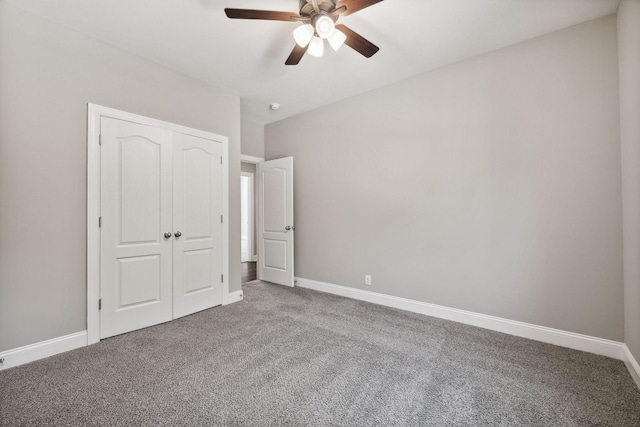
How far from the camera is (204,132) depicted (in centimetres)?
331

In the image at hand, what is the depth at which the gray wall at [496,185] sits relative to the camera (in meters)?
2.29

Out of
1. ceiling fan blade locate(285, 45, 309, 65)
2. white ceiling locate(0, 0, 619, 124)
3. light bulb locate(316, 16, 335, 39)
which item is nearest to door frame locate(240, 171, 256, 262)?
white ceiling locate(0, 0, 619, 124)

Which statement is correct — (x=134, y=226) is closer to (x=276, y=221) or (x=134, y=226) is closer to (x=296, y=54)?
(x=276, y=221)

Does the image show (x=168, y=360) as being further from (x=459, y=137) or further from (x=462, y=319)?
(x=459, y=137)

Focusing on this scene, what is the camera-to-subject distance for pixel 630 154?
1998 mm

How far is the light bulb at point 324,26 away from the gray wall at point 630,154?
2.08 m

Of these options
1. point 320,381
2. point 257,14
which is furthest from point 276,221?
point 257,14

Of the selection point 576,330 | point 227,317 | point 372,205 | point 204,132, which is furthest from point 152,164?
point 576,330

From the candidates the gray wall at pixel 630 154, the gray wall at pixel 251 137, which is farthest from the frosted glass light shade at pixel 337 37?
the gray wall at pixel 251 137

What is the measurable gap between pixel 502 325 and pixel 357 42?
2919 millimetres

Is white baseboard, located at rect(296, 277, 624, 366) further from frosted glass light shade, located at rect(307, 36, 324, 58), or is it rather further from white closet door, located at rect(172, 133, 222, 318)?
frosted glass light shade, located at rect(307, 36, 324, 58)

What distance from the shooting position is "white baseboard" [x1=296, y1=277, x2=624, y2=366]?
2.26m

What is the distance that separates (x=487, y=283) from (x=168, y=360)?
302 cm

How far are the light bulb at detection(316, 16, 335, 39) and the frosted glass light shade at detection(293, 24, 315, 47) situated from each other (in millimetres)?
92
